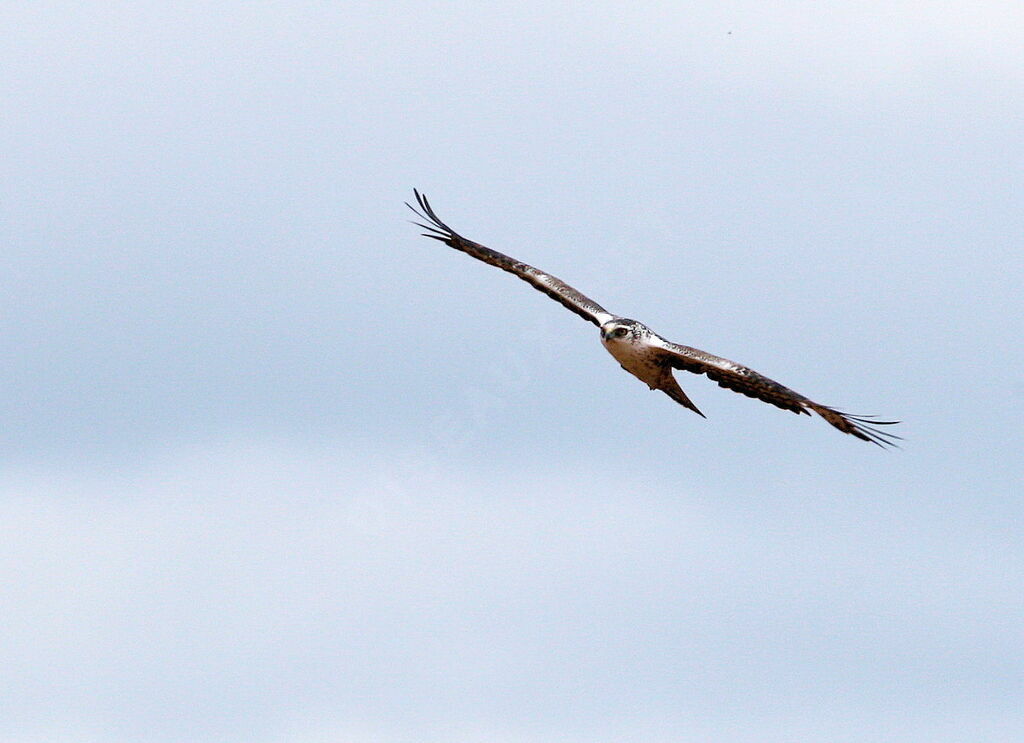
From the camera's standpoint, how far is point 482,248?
190 ft

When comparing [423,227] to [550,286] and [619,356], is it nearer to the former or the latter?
[550,286]

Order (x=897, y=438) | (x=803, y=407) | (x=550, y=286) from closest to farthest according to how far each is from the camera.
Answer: (x=897, y=438), (x=803, y=407), (x=550, y=286)

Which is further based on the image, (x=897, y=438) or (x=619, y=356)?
(x=619, y=356)

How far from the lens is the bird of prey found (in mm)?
49844

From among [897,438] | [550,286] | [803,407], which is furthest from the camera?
[550,286]

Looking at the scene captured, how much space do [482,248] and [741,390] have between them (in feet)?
30.3

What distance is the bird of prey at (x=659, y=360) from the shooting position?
49.8 meters

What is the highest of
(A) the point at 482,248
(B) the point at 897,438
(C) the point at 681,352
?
(A) the point at 482,248

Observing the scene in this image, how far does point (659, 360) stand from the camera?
52469 mm

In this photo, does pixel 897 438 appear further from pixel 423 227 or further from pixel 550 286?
pixel 423 227

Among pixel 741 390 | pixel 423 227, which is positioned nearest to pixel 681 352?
pixel 741 390

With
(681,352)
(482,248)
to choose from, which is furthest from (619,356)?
(482,248)

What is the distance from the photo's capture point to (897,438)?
46500mm

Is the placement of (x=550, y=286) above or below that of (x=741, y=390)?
above
